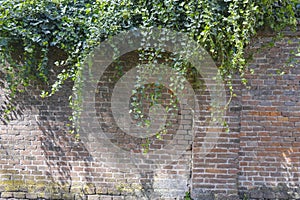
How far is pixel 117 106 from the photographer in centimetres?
371

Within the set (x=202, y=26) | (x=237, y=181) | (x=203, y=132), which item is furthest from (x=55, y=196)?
(x=202, y=26)

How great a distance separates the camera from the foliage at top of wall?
305 cm

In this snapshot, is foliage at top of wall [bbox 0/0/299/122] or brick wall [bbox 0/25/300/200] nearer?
foliage at top of wall [bbox 0/0/299/122]

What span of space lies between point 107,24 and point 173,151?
1768mm

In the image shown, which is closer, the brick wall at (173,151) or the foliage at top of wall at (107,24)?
the foliage at top of wall at (107,24)

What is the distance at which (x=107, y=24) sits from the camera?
10.7 ft

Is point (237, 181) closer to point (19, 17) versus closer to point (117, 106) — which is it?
point (117, 106)

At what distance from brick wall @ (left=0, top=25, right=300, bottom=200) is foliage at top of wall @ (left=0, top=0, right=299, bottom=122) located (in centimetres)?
35

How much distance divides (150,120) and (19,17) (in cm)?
201

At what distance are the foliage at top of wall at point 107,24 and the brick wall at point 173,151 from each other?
0.35 meters

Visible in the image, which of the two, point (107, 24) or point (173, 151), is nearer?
point (107, 24)

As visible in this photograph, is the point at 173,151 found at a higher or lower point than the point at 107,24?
lower

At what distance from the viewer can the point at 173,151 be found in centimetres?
370

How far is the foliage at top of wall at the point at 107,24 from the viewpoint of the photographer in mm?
3055
